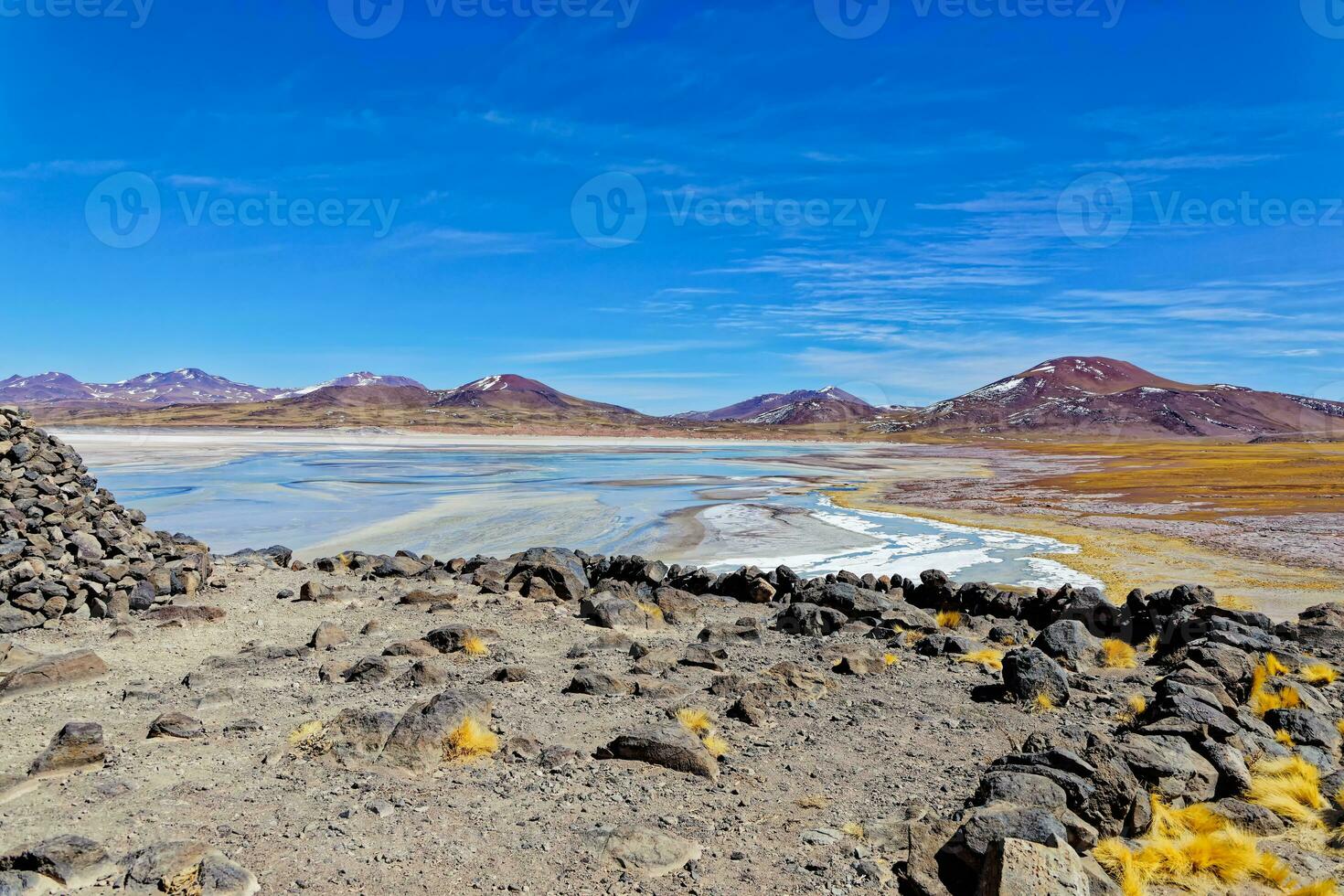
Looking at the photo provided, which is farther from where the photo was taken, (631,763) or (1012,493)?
(1012,493)

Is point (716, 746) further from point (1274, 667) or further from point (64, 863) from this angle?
point (1274, 667)

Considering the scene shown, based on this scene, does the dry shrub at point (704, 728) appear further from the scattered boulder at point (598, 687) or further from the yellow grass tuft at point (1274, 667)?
the yellow grass tuft at point (1274, 667)

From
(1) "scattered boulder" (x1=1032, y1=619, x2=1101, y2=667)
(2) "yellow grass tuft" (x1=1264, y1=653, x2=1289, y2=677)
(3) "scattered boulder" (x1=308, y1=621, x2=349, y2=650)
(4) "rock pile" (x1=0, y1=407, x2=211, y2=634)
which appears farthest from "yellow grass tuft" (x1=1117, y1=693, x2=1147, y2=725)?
(4) "rock pile" (x1=0, y1=407, x2=211, y2=634)

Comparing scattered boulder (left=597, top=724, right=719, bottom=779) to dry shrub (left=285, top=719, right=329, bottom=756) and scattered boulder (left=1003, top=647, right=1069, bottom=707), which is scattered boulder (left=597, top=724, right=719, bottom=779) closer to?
dry shrub (left=285, top=719, right=329, bottom=756)

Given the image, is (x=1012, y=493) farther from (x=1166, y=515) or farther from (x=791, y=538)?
(x=791, y=538)

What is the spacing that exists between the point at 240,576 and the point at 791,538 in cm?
1571

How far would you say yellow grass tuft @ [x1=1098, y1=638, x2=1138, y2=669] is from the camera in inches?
416

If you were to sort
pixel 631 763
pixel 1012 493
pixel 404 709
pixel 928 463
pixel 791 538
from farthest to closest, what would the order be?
pixel 928 463 < pixel 1012 493 < pixel 791 538 < pixel 404 709 < pixel 631 763

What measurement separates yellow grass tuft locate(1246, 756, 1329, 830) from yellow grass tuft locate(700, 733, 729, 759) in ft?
13.9

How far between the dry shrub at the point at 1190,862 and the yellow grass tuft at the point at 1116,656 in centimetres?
550

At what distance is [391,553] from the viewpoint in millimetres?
21266

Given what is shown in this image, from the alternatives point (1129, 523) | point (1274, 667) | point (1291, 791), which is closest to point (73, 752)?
point (1291, 791)

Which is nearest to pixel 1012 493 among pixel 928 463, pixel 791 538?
pixel 791 538

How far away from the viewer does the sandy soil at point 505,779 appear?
17.0ft
